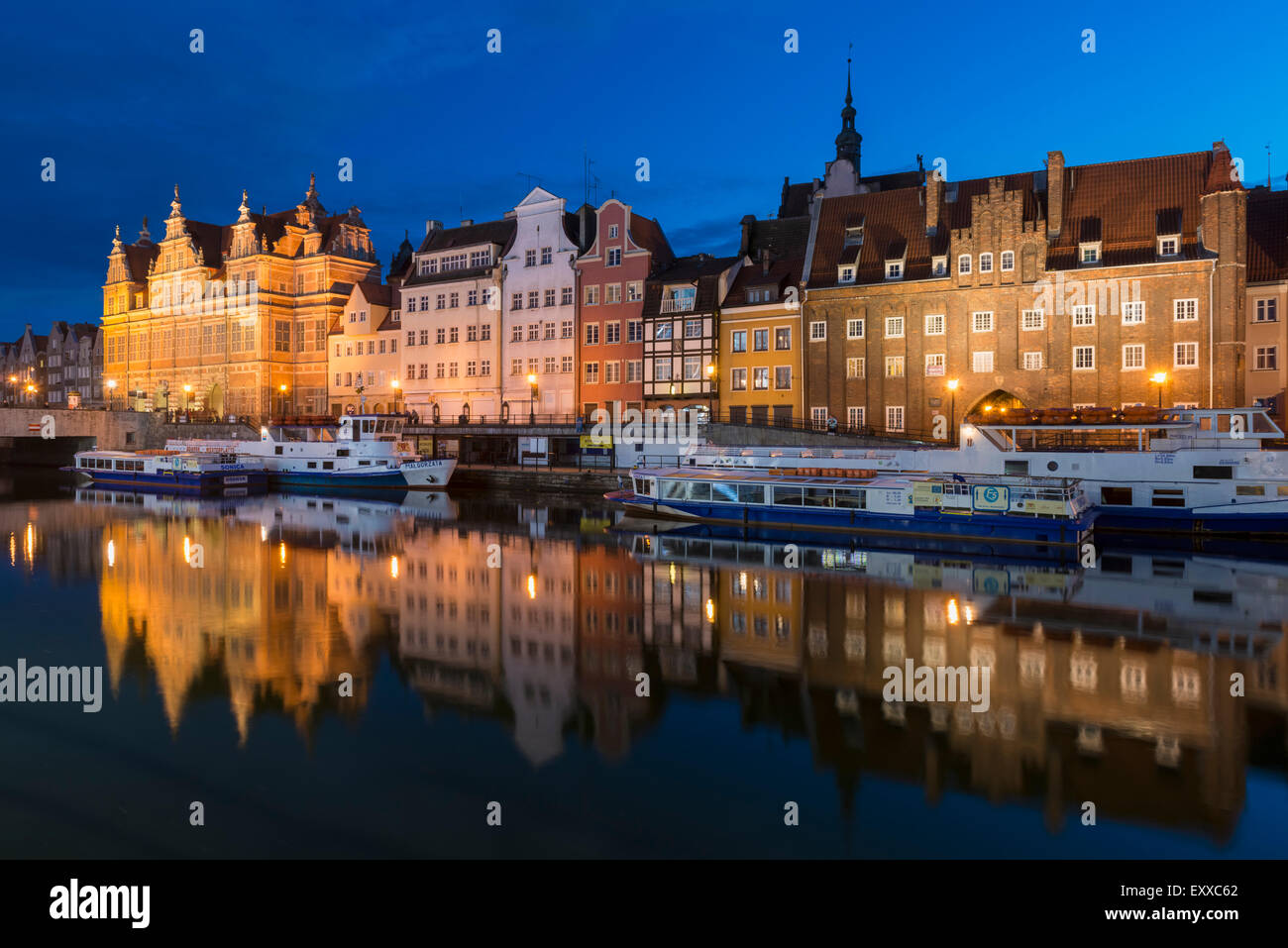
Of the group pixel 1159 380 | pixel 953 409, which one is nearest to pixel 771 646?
pixel 953 409

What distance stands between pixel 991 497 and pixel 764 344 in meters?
23.9

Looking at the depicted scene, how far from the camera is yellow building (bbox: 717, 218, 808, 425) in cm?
5122

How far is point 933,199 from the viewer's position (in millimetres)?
49000

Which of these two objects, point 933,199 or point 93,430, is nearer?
point 933,199

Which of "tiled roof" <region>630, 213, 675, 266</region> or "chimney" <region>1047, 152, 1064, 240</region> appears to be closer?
"chimney" <region>1047, 152, 1064, 240</region>

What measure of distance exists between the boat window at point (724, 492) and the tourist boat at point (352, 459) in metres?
21.6

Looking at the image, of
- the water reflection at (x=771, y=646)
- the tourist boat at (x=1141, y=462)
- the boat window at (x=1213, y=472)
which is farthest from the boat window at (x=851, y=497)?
the boat window at (x=1213, y=472)

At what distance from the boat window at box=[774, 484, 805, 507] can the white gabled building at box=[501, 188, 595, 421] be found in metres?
26.8

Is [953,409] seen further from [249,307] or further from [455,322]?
[249,307]

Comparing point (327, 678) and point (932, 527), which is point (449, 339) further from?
point (327, 678)

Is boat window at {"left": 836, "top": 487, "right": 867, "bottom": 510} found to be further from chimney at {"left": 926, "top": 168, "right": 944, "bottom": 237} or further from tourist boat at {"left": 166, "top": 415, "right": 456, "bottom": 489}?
tourist boat at {"left": 166, "top": 415, "right": 456, "bottom": 489}

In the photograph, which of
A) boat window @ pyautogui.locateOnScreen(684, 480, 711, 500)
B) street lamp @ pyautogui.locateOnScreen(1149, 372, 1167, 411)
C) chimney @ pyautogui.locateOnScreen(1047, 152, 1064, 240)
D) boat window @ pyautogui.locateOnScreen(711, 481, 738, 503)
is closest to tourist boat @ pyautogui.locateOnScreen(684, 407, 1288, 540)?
boat window @ pyautogui.locateOnScreen(711, 481, 738, 503)

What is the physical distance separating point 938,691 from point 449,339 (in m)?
55.9

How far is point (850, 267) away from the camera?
1982 inches
